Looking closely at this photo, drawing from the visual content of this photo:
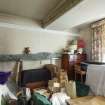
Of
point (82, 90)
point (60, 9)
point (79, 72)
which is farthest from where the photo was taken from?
point (79, 72)

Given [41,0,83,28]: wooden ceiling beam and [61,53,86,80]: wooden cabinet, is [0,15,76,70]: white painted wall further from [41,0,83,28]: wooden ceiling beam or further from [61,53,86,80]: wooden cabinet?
[41,0,83,28]: wooden ceiling beam

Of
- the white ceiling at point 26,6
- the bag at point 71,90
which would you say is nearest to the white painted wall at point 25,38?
the white ceiling at point 26,6

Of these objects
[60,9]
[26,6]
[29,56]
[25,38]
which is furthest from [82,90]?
[26,6]

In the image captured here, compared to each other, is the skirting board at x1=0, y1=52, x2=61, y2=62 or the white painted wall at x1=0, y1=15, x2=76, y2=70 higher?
the white painted wall at x1=0, y1=15, x2=76, y2=70

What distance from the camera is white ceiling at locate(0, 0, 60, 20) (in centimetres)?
280

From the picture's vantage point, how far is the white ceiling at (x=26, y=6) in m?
2.80

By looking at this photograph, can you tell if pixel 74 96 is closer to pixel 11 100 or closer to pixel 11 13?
pixel 11 100

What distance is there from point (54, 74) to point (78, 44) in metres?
1.52

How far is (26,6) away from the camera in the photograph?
3.04m

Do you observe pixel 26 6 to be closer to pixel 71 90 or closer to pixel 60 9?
pixel 60 9


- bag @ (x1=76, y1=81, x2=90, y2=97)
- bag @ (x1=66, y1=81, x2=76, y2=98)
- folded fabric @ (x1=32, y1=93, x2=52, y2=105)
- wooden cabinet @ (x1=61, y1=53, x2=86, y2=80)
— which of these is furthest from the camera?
wooden cabinet @ (x1=61, y1=53, x2=86, y2=80)

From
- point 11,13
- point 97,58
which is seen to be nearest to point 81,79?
point 97,58

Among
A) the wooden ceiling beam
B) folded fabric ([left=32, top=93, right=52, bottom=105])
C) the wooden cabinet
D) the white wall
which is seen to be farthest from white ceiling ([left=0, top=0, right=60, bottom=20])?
folded fabric ([left=32, top=93, right=52, bottom=105])

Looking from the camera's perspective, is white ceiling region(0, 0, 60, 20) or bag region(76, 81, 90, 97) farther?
bag region(76, 81, 90, 97)
